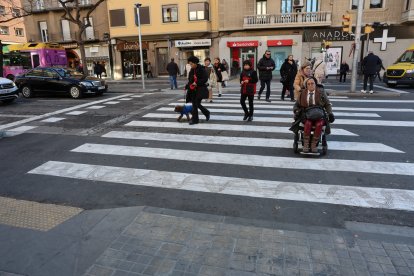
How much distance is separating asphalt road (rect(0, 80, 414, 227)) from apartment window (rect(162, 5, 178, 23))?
2256cm

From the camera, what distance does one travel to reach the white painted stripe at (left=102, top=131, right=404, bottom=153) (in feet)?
21.5

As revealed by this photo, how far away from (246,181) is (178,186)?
1.05 meters

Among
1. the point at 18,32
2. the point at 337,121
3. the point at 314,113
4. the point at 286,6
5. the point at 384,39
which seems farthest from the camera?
the point at 18,32

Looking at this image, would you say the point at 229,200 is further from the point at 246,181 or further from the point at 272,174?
the point at 272,174

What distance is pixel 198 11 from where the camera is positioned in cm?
2920

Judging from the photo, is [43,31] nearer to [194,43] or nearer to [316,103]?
[194,43]

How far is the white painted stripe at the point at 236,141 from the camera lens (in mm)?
6541

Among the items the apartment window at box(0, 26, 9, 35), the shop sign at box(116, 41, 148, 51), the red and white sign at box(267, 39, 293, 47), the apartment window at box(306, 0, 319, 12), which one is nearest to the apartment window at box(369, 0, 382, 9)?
the apartment window at box(306, 0, 319, 12)

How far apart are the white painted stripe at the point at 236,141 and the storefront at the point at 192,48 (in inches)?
912

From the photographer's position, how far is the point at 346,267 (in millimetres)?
2889

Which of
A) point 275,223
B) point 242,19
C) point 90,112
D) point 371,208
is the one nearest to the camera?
point 275,223

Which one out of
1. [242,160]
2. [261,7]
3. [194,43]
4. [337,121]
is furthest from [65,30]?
[242,160]

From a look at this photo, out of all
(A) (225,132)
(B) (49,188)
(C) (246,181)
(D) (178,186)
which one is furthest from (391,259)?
(A) (225,132)

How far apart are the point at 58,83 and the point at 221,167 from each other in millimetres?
12608
